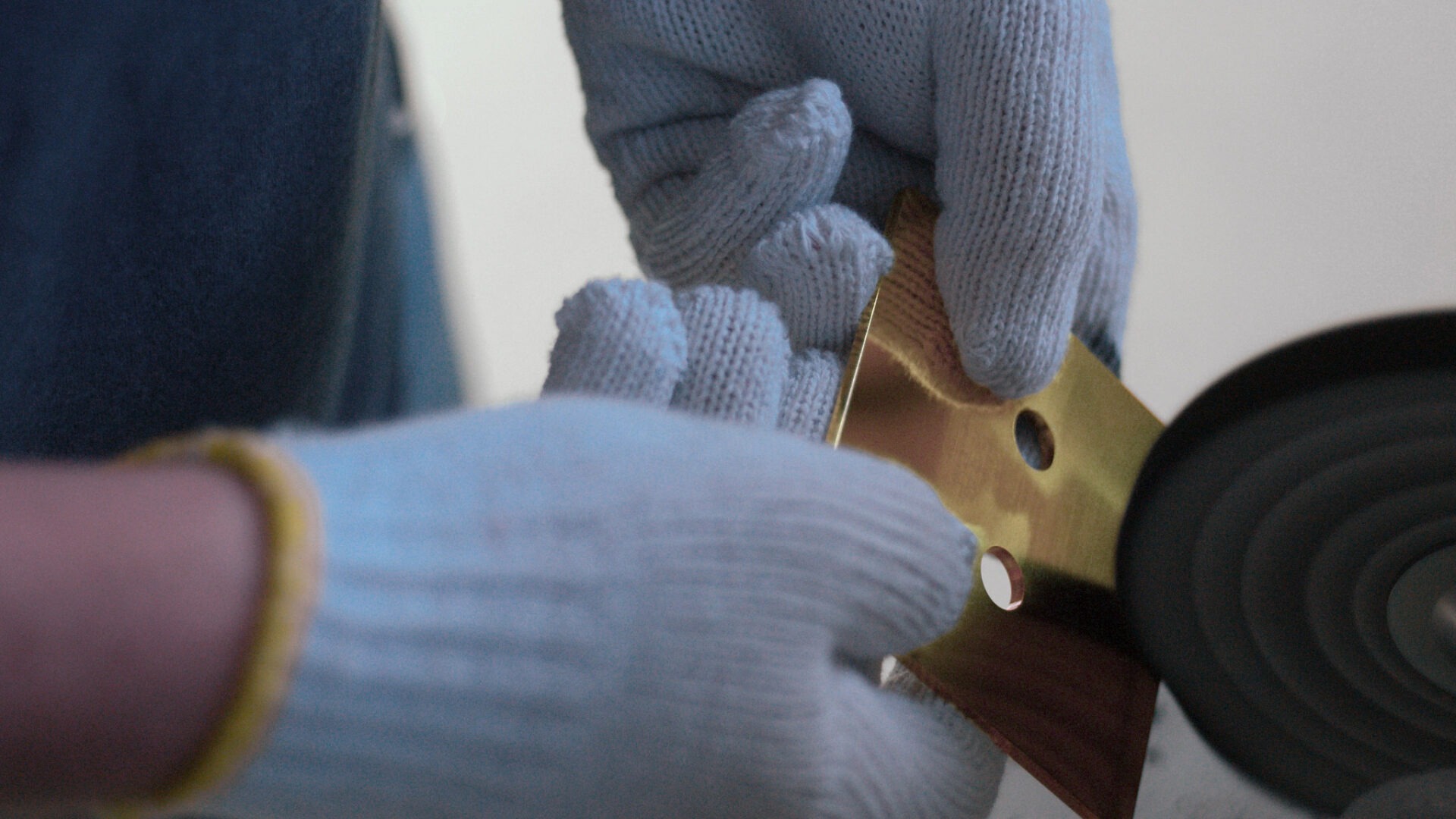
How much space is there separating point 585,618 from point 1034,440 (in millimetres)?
214

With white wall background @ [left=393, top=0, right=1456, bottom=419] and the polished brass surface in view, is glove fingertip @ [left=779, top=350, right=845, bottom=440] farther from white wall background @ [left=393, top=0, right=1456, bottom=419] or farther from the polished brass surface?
white wall background @ [left=393, top=0, right=1456, bottom=419]

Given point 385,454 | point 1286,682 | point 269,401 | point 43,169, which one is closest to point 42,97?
point 43,169

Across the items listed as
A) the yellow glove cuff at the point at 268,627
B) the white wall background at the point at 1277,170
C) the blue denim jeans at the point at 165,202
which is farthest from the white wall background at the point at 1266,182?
the yellow glove cuff at the point at 268,627

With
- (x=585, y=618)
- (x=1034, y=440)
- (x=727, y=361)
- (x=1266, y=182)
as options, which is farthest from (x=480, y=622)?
(x=1266, y=182)

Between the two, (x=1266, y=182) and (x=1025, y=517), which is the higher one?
(x=1266, y=182)

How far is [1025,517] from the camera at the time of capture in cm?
34

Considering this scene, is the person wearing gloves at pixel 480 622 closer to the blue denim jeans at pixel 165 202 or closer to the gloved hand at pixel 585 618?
the gloved hand at pixel 585 618

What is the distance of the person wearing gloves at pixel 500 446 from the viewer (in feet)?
0.56

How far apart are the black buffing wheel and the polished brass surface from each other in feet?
0.08

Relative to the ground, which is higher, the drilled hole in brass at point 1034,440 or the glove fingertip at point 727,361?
the glove fingertip at point 727,361

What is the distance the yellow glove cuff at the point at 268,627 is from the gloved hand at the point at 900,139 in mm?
192

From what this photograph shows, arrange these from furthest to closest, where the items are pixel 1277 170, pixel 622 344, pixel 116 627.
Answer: pixel 1277 170, pixel 622 344, pixel 116 627

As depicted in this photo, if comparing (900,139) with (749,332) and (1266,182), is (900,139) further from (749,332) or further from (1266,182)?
(1266,182)

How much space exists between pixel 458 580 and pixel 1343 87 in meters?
0.46
